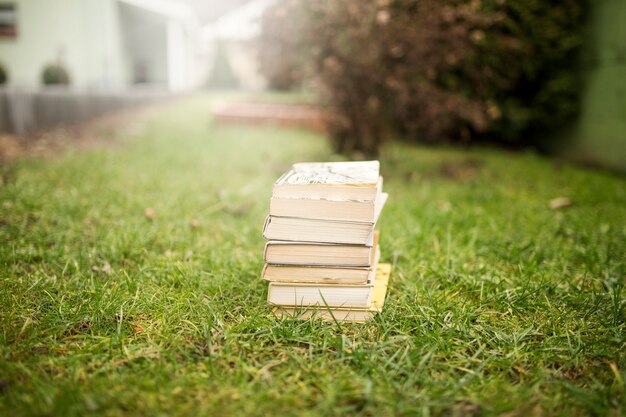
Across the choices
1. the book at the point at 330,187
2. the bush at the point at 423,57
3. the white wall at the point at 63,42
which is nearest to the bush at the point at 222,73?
the white wall at the point at 63,42

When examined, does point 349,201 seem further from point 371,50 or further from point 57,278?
point 371,50

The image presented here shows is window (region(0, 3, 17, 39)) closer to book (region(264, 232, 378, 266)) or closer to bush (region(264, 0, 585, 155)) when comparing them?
bush (region(264, 0, 585, 155))

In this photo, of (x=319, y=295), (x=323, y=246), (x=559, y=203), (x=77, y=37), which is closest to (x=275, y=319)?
(x=319, y=295)

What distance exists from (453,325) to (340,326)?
39 centimetres

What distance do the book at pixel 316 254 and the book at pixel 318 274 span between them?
22 mm

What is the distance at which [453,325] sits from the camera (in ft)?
5.37

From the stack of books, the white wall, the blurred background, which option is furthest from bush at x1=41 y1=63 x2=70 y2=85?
the stack of books

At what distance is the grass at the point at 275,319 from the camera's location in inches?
50.7

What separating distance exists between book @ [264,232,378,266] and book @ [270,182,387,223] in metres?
0.11

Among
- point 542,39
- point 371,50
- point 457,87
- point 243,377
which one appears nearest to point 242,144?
point 371,50

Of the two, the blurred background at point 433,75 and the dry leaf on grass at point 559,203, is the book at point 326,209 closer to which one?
the dry leaf on grass at point 559,203

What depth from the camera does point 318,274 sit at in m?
1.76

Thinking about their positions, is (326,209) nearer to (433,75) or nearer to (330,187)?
(330,187)

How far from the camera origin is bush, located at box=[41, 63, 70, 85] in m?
9.02
